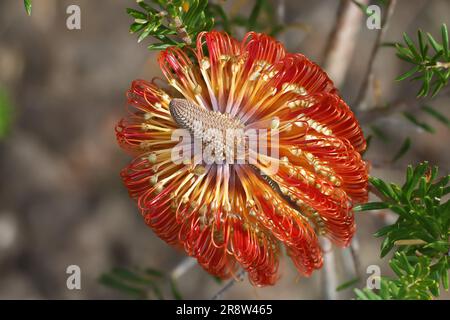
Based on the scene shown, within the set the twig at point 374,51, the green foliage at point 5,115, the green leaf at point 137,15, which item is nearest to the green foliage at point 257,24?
the twig at point 374,51

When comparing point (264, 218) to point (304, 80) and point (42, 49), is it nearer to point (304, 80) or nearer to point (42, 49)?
point (304, 80)

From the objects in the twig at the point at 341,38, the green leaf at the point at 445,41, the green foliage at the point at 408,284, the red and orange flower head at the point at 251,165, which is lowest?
the green foliage at the point at 408,284

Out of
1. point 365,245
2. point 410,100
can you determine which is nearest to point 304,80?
point 410,100

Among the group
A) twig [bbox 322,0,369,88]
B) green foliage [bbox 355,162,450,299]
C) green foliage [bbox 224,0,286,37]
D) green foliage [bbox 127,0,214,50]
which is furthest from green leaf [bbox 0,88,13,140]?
green foliage [bbox 355,162,450,299]

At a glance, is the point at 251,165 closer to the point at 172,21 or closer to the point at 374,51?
the point at 172,21

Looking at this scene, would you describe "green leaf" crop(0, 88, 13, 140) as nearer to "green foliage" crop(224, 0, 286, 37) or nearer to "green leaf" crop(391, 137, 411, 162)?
"green foliage" crop(224, 0, 286, 37)

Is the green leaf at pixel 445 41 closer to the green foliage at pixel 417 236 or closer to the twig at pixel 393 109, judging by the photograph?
the green foliage at pixel 417 236
